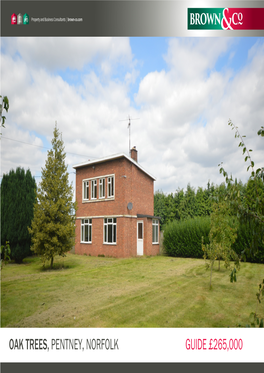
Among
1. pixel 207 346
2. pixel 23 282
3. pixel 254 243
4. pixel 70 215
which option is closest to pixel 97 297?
pixel 23 282

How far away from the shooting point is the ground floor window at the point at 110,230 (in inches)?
647

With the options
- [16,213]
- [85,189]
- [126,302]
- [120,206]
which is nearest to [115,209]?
[120,206]

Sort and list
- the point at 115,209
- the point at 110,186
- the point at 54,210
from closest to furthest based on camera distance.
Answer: the point at 54,210 → the point at 115,209 → the point at 110,186

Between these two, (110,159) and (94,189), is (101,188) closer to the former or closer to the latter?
(94,189)

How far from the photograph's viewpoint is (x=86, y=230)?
60.7ft

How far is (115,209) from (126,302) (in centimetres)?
1079

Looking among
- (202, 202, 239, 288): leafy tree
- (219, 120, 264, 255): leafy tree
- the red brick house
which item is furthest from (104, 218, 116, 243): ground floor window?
(219, 120, 264, 255): leafy tree

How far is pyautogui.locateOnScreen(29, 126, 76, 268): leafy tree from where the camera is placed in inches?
425

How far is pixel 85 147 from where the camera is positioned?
596 centimetres

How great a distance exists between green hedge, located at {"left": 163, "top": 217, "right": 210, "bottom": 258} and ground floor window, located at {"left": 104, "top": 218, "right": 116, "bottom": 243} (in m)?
4.71

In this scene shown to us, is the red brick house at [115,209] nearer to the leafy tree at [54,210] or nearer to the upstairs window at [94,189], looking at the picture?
the upstairs window at [94,189]

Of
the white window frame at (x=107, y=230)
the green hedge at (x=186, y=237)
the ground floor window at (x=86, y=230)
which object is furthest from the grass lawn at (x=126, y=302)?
the ground floor window at (x=86, y=230)

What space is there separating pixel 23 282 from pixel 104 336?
7411 mm

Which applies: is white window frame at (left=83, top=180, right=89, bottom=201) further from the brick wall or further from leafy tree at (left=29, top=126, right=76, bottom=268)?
leafy tree at (left=29, top=126, right=76, bottom=268)
